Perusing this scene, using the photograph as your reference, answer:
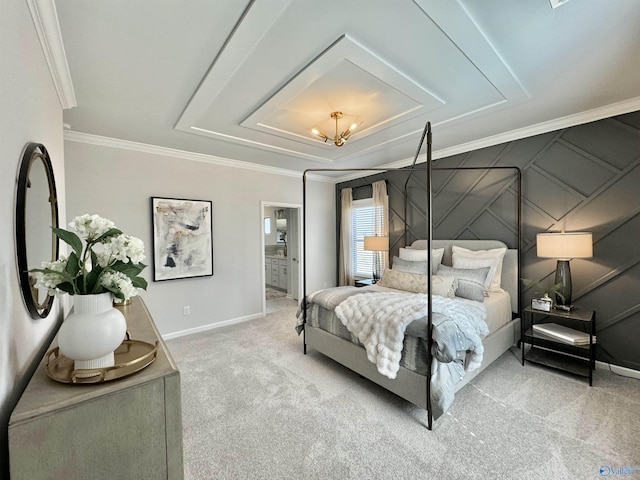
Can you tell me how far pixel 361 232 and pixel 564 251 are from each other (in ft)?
10.4

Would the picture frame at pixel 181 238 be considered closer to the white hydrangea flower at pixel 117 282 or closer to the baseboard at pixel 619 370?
the white hydrangea flower at pixel 117 282

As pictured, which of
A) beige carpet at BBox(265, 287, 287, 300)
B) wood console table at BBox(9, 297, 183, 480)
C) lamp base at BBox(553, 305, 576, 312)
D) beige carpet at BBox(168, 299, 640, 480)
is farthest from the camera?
beige carpet at BBox(265, 287, 287, 300)

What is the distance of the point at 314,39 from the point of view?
67.6 inches

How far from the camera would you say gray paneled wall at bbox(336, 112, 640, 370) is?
2.61 meters

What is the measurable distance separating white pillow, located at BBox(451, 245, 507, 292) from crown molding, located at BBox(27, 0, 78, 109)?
4095 millimetres

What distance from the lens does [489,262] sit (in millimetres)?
3248

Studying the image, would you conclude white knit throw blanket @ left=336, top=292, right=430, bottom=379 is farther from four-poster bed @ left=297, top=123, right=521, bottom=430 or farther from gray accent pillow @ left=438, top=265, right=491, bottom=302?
gray accent pillow @ left=438, top=265, right=491, bottom=302

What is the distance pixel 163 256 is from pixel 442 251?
388cm

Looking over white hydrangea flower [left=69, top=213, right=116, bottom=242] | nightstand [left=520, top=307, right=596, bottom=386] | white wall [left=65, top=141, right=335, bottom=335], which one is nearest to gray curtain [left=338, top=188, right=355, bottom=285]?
white wall [left=65, top=141, right=335, bottom=335]

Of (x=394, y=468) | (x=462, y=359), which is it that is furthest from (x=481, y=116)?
(x=394, y=468)

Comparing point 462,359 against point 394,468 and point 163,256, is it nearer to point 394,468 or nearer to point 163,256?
point 394,468

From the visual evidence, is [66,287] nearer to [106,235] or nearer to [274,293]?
[106,235]

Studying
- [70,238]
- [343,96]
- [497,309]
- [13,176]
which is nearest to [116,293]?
[70,238]

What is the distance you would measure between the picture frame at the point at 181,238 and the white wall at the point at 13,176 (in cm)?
226
